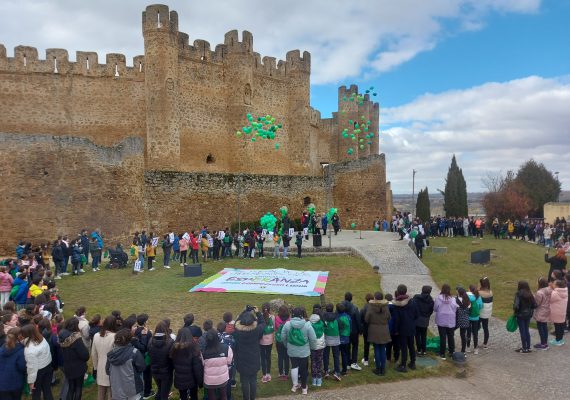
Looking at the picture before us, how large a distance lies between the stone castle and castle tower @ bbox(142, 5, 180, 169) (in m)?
0.07

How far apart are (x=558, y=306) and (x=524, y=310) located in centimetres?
96

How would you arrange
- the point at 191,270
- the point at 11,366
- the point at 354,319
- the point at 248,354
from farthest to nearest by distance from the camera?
the point at 191,270, the point at 354,319, the point at 248,354, the point at 11,366

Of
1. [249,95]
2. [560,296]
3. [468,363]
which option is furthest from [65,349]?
[249,95]

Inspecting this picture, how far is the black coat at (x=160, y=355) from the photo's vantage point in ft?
20.9

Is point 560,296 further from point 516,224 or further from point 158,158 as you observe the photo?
point 158,158

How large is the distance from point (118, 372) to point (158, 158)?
23.5 m

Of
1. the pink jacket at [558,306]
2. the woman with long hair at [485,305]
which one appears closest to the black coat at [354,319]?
the woman with long hair at [485,305]

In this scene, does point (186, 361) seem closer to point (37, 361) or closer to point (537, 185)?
point (37, 361)

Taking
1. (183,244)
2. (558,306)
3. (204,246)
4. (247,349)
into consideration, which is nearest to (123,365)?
(247,349)

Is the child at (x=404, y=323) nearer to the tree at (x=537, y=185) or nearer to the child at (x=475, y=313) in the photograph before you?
the child at (x=475, y=313)

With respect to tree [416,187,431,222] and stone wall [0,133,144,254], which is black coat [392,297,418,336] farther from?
tree [416,187,431,222]

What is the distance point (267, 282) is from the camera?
1427 cm

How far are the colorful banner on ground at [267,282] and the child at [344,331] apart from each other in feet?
15.8

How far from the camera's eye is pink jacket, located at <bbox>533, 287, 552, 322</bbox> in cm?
899
